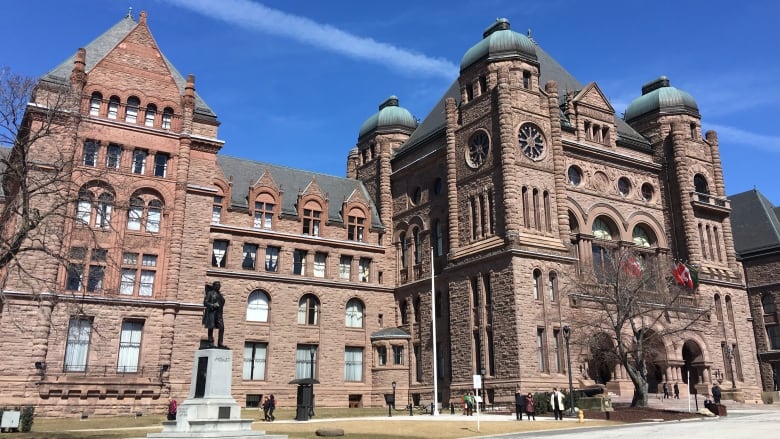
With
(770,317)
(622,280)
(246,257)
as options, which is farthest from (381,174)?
(770,317)

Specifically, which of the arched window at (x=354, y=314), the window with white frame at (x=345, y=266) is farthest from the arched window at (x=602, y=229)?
the window with white frame at (x=345, y=266)

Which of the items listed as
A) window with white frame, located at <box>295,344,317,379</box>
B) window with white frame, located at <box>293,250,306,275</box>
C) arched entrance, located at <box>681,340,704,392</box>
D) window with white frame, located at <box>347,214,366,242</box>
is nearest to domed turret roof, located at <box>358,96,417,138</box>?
window with white frame, located at <box>347,214,366,242</box>

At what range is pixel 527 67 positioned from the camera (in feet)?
150

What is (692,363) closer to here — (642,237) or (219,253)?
(642,237)

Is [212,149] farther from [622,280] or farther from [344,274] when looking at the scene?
[622,280]

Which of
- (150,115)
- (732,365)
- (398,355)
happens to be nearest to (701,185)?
(732,365)

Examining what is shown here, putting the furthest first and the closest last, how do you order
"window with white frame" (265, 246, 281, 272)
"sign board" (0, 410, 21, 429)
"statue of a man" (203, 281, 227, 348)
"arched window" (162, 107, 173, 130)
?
"window with white frame" (265, 246, 281, 272)
"arched window" (162, 107, 173, 130)
"sign board" (0, 410, 21, 429)
"statue of a man" (203, 281, 227, 348)

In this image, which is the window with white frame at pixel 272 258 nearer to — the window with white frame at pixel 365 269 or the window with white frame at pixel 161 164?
the window with white frame at pixel 365 269

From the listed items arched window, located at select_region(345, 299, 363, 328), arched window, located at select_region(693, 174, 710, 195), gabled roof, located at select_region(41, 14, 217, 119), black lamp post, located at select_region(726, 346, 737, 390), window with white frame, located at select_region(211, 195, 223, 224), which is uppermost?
gabled roof, located at select_region(41, 14, 217, 119)

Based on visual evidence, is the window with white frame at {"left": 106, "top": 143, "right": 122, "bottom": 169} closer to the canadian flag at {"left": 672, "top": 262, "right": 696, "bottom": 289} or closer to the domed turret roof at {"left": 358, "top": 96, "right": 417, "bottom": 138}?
the domed turret roof at {"left": 358, "top": 96, "right": 417, "bottom": 138}

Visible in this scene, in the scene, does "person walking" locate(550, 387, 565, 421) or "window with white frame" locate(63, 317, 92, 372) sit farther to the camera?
"window with white frame" locate(63, 317, 92, 372)

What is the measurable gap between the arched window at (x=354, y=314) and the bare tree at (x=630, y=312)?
17278mm

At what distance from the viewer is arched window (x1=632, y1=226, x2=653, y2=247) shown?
2029 inches

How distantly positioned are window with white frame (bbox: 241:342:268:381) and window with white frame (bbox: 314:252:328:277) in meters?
7.16
